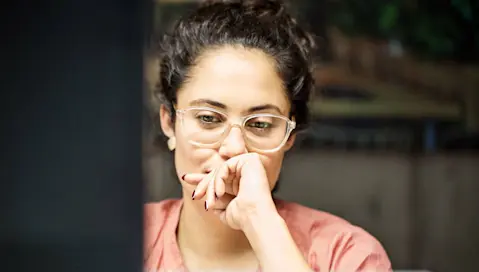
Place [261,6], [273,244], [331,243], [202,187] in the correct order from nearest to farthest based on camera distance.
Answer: [273,244]
[202,187]
[331,243]
[261,6]

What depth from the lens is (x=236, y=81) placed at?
47.8 inches

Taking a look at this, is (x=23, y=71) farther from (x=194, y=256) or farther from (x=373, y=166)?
(x=373, y=166)

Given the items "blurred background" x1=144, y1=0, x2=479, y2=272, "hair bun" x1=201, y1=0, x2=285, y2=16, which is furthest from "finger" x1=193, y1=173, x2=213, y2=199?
"blurred background" x1=144, y1=0, x2=479, y2=272

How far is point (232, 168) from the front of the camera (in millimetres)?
1154

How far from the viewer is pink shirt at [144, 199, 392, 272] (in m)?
1.23

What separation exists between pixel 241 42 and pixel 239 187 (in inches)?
11.1

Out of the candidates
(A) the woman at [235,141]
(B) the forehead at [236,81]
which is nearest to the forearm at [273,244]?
(A) the woman at [235,141]

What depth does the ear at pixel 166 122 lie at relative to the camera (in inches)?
52.1

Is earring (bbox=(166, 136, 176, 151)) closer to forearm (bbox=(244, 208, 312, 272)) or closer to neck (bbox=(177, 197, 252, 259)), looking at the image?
neck (bbox=(177, 197, 252, 259))

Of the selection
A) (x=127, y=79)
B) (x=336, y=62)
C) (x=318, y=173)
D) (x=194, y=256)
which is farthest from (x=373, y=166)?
(x=127, y=79)

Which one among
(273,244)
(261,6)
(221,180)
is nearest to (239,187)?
(221,180)

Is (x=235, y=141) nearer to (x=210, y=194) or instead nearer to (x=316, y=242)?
(x=210, y=194)

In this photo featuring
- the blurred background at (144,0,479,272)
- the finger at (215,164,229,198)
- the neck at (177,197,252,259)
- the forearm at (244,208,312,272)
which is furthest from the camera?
the blurred background at (144,0,479,272)

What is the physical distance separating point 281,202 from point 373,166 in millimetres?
997
